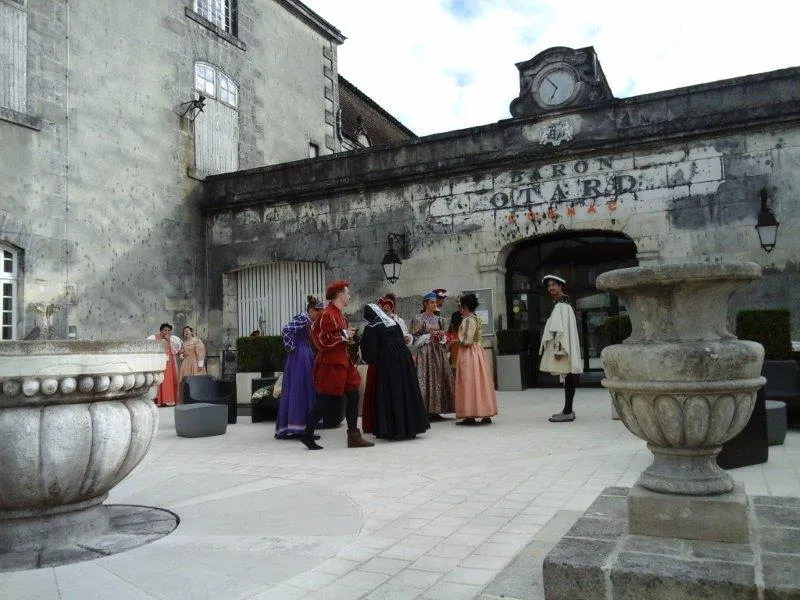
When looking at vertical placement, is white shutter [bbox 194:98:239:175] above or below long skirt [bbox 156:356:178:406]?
above

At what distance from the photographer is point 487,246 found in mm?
12398

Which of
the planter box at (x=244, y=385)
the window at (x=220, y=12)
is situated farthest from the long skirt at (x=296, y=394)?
the window at (x=220, y=12)

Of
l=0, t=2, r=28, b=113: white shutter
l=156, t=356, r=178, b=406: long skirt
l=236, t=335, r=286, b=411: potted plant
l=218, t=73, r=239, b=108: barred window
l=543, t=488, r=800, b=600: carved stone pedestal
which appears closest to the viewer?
l=543, t=488, r=800, b=600: carved stone pedestal

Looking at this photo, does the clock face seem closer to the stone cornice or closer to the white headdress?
the stone cornice

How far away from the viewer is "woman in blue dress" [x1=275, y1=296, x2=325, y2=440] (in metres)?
7.53

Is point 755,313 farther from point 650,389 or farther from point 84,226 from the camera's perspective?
point 84,226

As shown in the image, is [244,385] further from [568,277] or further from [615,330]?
[568,277]

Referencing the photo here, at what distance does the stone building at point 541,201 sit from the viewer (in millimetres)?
10445

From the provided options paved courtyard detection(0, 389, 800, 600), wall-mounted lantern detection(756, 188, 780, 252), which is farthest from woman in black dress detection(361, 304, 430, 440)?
wall-mounted lantern detection(756, 188, 780, 252)

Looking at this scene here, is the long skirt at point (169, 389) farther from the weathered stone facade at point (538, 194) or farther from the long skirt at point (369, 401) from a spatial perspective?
the long skirt at point (369, 401)

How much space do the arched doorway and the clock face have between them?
2.35 metres

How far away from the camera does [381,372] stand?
7.22 metres

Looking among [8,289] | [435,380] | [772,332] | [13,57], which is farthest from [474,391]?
[13,57]

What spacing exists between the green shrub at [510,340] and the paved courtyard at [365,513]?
4.90 metres
